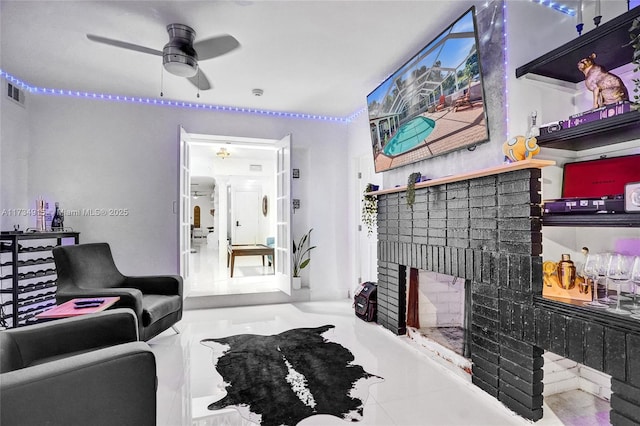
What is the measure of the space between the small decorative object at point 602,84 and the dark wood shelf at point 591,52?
0.25 ft

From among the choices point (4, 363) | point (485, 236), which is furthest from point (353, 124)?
point (4, 363)

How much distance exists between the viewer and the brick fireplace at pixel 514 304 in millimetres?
1584

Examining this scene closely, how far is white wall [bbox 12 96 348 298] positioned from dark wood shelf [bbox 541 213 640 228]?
389 cm

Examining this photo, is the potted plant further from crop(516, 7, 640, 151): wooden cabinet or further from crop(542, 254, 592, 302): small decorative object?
crop(516, 7, 640, 151): wooden cabinet

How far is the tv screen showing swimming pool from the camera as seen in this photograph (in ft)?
7.84

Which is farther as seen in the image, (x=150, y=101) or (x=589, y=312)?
(x=150, y=101)

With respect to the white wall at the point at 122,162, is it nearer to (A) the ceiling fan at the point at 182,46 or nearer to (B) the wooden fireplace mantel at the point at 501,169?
(A) the ceiling fan at the point at 182,46

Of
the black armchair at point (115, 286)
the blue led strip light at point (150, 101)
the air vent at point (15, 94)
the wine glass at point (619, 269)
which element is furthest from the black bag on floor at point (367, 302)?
the air vent at point (15, 94)

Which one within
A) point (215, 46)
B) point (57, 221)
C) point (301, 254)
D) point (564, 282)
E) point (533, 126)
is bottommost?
point (301, 254)

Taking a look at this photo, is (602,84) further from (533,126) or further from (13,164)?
(13,164)

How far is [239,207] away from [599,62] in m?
8.73

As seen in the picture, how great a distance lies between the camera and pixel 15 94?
3.75 metres

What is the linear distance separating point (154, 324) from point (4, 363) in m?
1.59

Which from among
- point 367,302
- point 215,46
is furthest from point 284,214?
point 215,46
